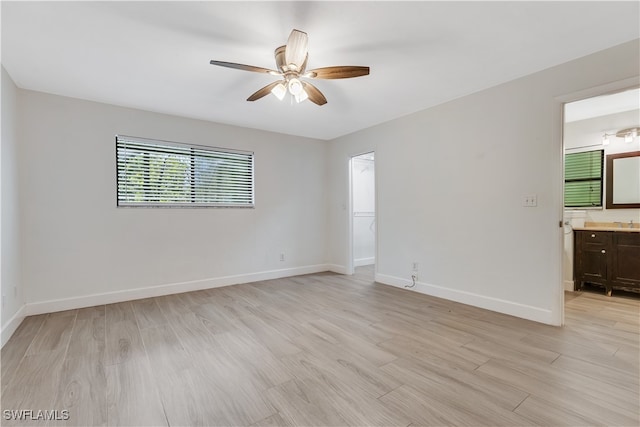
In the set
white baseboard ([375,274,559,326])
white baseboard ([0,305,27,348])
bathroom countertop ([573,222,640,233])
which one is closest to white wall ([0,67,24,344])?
white baseboard ([0,305,27,348])

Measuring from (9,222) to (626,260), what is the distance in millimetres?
6837

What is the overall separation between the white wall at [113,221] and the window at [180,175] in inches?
4.2

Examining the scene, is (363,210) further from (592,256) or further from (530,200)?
(592,256)

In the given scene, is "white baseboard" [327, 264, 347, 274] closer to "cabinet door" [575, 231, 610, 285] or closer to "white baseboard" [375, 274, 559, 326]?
"white baseboard" [375, 274, 559, 326]

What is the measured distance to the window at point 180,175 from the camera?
11.9 ft

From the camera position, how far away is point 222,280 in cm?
425

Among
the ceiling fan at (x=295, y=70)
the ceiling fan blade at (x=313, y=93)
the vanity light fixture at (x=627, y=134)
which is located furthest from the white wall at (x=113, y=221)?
the vanity light fixture at (x=627, y=134)

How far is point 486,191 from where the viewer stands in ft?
10.4

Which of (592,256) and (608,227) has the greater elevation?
(608,227)

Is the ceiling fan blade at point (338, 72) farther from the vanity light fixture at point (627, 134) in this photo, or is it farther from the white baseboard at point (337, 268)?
the vanity light fixture at point (627, 134)

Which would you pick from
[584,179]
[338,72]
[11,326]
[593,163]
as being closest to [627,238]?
[584,179]

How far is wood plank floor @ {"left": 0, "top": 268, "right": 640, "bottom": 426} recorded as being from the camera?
153 cm

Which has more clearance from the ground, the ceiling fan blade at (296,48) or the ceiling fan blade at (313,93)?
the ceiling fan blade at (296,48)

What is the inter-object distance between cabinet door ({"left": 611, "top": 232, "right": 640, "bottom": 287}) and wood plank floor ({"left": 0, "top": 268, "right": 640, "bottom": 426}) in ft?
2.04
